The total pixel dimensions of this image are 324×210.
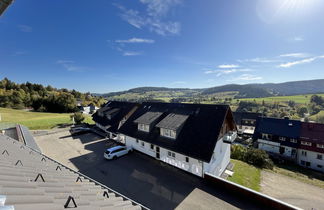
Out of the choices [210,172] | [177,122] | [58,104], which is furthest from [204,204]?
[58,104]

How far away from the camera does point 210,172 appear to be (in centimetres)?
1345

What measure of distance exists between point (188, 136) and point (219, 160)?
457 cm

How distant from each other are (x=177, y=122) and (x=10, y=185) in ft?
46.2

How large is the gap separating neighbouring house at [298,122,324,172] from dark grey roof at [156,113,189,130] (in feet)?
88.2

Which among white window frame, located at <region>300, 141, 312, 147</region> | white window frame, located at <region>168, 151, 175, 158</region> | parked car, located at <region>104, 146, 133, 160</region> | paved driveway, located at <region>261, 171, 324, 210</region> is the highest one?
white window frame, located at <region>168, 151, 175, 158</region>

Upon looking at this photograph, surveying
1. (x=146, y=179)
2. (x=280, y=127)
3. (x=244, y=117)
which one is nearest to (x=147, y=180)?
(x=146, y=179)

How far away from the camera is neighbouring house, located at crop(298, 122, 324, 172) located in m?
25.0

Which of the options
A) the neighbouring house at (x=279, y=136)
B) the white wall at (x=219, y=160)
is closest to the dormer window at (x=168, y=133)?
the white wall at (x=219, y=160)

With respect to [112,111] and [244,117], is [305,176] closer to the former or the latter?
[244,117]

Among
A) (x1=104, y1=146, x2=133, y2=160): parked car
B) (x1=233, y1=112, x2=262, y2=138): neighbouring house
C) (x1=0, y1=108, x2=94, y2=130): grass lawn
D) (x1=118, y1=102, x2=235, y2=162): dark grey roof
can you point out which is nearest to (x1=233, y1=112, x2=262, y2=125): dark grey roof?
(x1=233, y1=112, x2=262, y2=138): neighbouring house

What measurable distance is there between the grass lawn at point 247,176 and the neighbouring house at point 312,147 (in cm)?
1644

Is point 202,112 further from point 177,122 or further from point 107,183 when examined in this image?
point 107,183

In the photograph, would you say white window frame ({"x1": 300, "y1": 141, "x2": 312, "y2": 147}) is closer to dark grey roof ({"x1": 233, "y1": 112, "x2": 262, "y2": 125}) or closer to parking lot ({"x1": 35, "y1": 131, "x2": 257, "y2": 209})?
dark grey roof ({"x1": 233, "y1": 112, "x2": 262, "y2": 125})

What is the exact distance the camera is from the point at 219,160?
1520 cm
